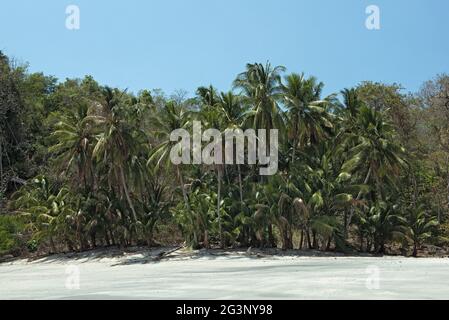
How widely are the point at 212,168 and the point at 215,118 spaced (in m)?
3.59

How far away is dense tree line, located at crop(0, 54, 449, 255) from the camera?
32875 millimetres

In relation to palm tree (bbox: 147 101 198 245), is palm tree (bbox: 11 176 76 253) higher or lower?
lower

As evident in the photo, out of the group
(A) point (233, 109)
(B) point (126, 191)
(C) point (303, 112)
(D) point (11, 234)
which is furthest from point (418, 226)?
(D) point (11, 234)

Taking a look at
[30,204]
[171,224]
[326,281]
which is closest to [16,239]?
[30,204]

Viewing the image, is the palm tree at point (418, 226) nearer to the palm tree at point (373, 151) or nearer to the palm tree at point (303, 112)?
the palm tree at point (373, 151)

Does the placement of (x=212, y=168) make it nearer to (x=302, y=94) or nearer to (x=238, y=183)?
(x=238, y=183)

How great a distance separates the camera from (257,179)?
35500 mm

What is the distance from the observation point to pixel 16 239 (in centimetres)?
3906

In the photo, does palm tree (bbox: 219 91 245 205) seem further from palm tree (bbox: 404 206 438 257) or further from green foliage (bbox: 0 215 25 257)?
green foliage (bbox: 0 215 25 257)

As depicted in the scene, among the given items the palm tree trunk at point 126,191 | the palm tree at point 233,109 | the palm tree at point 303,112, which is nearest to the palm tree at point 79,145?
the palm tree trunk at point 126,191

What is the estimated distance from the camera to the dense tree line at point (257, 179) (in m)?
32.9

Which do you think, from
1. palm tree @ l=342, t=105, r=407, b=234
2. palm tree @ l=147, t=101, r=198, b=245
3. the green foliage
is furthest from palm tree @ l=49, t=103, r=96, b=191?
palm tree @ l=342, t=105, r=407, b=234

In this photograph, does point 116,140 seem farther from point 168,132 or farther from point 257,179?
point 257,179

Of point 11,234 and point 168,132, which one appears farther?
point 11,234
